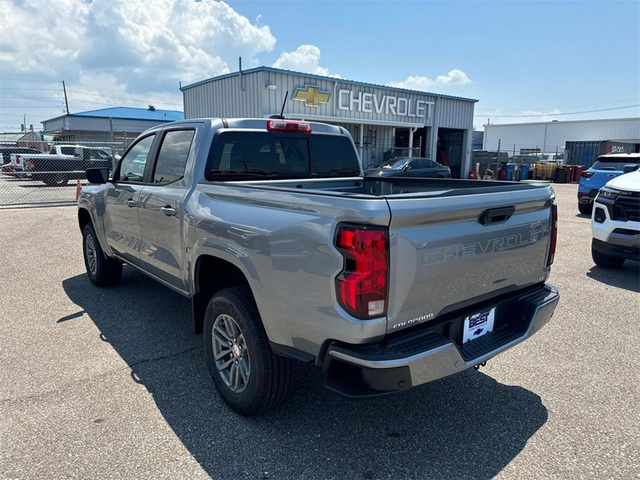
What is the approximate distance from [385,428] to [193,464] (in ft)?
3.91

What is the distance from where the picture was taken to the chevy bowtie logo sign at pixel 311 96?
59.8ft

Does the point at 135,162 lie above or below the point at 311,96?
below

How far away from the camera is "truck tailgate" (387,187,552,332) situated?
2.15 m

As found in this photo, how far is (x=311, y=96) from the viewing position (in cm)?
1869

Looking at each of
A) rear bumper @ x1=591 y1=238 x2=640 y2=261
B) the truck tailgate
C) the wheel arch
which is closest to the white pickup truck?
the wheel arch

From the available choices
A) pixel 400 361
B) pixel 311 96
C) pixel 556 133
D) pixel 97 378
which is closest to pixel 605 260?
pixel 400 361

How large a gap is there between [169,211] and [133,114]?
48.8m

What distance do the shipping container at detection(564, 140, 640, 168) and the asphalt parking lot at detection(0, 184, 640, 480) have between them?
3245 centimetres

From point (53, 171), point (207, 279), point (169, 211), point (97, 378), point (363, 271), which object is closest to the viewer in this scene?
point (363, 271)

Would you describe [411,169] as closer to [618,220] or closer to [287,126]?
[618,220]

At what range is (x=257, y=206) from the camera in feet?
8.84

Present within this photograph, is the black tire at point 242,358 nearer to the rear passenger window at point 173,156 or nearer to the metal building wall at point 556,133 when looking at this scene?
the rear passenger window at point 173,156

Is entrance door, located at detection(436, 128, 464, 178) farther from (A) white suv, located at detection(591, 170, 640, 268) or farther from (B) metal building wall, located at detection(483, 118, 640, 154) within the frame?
(B) metal building wall, located at detection(483, 118, 640, 154)

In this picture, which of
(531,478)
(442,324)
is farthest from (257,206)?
(531,478)
